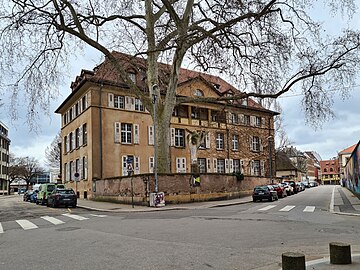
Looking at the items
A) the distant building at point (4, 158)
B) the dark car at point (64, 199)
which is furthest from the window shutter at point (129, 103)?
the distant building at point (4, 158)

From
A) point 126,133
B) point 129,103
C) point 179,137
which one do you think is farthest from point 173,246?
point 179,137

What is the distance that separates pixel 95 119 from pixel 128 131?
4.37 meters

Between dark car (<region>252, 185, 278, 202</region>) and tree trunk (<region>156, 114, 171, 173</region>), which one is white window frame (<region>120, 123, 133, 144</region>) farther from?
dark car (<region>252, 185, 278, 202</region>)

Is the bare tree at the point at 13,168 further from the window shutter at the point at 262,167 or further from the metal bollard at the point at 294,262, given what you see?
the metal bollard at the point at 294,262

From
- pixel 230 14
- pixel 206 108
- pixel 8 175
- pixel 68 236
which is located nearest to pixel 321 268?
pixel 68 236

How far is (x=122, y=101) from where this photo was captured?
137 feet

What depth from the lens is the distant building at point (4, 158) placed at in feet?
322

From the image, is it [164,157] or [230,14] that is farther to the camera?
[164,157]

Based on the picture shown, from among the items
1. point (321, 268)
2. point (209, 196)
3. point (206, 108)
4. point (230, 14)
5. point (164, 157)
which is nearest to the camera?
point (321, 268)

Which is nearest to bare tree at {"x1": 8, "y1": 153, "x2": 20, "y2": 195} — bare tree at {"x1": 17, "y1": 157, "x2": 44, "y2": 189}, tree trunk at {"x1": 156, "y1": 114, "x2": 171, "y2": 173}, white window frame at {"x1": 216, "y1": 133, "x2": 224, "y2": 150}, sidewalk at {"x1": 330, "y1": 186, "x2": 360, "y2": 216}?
bare tree at {"x1": 17, "y1": 157, "x2": 44, "y2": 189}

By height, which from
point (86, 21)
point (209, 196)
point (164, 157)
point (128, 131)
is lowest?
point (209, 196)

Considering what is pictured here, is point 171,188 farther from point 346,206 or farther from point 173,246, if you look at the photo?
point 173,246

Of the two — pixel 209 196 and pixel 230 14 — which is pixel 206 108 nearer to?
pixel 209 196

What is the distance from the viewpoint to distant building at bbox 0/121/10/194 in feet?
322
